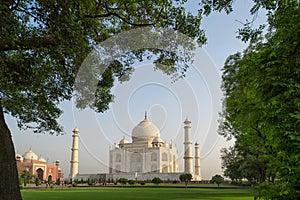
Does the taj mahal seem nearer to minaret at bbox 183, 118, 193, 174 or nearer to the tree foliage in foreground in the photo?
minaret at bbox 183, 118, 193, 174

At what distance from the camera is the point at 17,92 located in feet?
30.8

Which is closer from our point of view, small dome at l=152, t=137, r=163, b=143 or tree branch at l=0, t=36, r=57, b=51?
tree branch at l=0, t=36, r=57, b=51

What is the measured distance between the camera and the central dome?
53938mm

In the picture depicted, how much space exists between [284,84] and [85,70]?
5709 millimetres

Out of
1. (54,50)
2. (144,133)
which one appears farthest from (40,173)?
(54,50)

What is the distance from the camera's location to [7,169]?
5.32 meters

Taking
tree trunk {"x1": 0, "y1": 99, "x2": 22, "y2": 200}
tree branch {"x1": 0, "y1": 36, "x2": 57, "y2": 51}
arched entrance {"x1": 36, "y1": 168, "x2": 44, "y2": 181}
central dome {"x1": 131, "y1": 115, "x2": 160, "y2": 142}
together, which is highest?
central dome {"x1": 131, "y1": 115, "x2": 160, "y2": 142}

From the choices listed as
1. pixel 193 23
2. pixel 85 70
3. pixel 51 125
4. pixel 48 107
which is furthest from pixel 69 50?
pixel 51 125

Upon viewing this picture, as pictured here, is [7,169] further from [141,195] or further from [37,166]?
[37,166]

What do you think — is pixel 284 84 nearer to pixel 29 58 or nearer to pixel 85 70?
pixel 85 70

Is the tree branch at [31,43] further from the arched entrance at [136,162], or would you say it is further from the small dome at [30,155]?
the small dome at [30,155]

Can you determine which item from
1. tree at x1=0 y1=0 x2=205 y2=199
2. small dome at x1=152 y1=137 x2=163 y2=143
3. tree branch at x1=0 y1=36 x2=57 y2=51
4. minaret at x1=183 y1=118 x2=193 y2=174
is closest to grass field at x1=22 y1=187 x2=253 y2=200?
tree at x1=0 y1=0 x2=205 y2=199

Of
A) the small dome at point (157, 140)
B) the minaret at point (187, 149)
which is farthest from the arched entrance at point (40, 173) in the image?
the minaret at point (187, 149)

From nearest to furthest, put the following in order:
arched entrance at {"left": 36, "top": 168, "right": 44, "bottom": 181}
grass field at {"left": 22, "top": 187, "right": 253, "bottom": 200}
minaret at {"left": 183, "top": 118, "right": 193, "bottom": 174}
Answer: grass field at {"left": 22, "top": 187, "right": 253, "bottom": 200}, minaret at {"left": 183, "top": 118, "right": 193, "bottom": 174}, arched entrance at {"left": 36, "top": 168, "right": 44, "bottom": 181}
